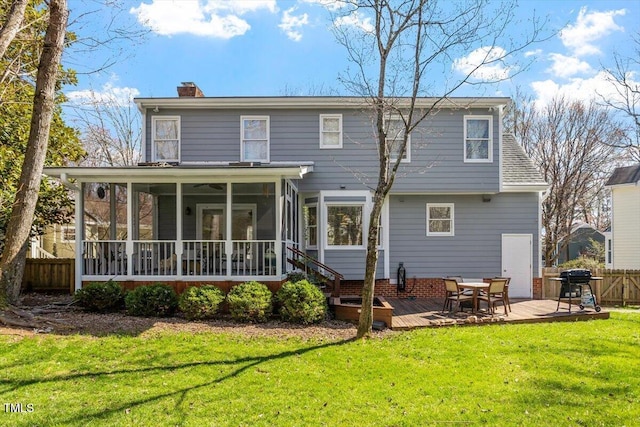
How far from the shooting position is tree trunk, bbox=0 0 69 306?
807 cm

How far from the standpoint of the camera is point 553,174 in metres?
21.9

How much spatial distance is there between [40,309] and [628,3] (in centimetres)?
1661

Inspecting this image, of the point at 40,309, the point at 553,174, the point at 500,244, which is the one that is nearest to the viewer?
the point at 40,309

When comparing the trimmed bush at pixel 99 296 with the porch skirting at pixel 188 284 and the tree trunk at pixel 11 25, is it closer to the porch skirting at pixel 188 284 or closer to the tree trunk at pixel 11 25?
the porch skirting at pixel 188 284

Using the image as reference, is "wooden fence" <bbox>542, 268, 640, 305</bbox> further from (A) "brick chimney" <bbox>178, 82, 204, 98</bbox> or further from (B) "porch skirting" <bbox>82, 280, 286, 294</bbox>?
(A) "brick chimney" <bbox>178, 82, 204, 98</bbox>

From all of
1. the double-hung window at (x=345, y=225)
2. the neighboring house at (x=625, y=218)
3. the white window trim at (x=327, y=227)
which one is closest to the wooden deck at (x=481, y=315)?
the white window trim at (x=327, y=227)

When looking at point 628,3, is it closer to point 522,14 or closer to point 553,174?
point 522,14

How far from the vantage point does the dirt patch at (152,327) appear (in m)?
7.31

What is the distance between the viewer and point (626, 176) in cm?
1903

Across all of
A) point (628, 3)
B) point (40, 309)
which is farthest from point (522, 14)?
point (40, 309)

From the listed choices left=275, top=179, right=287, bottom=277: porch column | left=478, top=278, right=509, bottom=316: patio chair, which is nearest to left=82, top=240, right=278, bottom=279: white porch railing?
left=275, top=179, right=287, bottom=277: porch column

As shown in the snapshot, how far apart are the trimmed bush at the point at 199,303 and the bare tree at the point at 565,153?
19276 millimetres

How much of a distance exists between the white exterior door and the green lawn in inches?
211

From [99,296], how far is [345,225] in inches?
269
